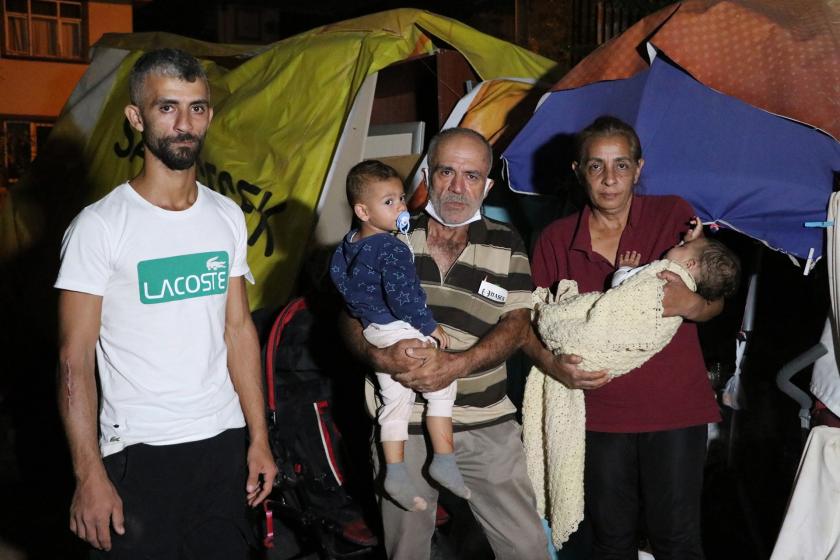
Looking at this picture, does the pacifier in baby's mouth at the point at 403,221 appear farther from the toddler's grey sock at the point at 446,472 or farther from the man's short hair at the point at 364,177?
the toddler's grey sock at the point at 446,472

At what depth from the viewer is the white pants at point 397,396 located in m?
3.20

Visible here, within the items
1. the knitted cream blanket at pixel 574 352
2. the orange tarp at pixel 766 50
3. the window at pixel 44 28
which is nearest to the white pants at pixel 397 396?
the knitted cream blanket at pixel 574 352

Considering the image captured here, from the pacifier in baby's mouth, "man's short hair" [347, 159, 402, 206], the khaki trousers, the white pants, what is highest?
"man's short hair" [347, 159, 402, 206]

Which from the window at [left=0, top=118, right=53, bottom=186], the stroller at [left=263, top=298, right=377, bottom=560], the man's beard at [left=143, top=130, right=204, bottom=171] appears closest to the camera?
the man's beard at [left=143, top=130, right=204, bottom=171]

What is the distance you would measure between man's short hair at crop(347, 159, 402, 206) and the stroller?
42.7 inches

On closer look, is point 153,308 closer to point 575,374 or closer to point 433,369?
point 433,369

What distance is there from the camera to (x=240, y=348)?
306 centimetres

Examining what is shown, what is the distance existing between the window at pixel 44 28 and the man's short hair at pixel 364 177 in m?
15.5

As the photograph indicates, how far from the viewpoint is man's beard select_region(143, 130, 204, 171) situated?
2775 millimetres

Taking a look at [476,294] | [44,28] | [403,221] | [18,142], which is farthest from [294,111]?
[44,28]

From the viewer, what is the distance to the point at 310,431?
418 centimetres

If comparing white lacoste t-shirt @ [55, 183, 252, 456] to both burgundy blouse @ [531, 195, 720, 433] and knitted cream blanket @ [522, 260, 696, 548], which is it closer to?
knitted cream blanket @ [522, 260, 696, 548]

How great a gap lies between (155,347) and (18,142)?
15.2m

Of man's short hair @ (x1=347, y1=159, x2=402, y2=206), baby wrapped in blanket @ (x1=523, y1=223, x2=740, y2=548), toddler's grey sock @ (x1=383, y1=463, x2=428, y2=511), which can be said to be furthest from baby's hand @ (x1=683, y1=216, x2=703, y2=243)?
toddler's grey sock @ (x1=383, y1=463, x2=428, y2=511)
